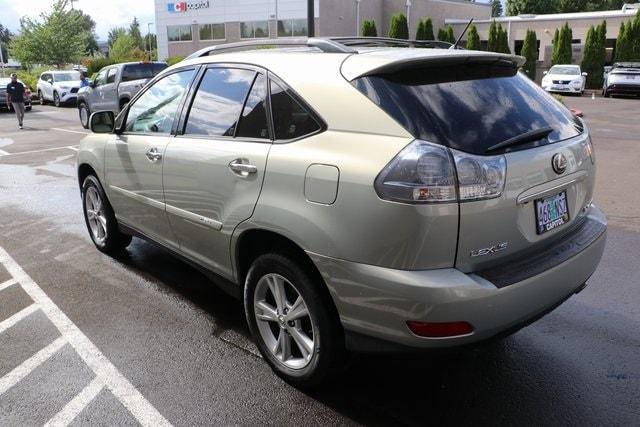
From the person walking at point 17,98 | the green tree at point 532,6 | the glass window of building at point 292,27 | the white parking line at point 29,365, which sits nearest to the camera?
the white parking line at point 29,365

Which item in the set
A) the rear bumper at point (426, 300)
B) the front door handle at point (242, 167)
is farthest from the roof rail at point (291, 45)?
the rear bumper at point (426, 300)

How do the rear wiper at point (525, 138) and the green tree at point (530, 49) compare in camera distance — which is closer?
the rear wiper at point (525, 138)

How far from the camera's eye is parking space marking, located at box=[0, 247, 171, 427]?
301 cm

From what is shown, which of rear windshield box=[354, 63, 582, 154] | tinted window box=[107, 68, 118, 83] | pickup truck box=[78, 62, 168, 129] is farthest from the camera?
tinted window box=[107, 68, 118, 83]

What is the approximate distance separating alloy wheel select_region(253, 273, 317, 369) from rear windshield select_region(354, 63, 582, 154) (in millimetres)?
1048

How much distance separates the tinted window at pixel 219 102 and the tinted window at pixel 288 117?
30 cm

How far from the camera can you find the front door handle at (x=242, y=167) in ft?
10.1

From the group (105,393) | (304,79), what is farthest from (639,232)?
(105,393)

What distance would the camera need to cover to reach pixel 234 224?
10.6 ft

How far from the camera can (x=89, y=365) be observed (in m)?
3.46

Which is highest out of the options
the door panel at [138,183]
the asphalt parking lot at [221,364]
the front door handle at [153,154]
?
the front door handle at [153,154]

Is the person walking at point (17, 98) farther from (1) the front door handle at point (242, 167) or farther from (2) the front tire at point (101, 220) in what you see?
(1) the front door handle at point (242, 167)

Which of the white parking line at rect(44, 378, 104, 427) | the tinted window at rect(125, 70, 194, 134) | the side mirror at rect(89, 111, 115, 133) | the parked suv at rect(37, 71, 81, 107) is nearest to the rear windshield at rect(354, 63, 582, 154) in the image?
the tinted window at rect(125, 70, 194, 134)

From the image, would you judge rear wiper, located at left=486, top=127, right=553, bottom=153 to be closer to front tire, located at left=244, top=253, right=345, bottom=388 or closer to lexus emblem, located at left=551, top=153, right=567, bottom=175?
lexus emblem, located at left=551, top=153, right=567, bottom=175
